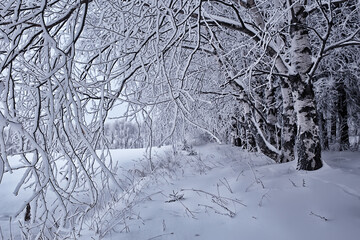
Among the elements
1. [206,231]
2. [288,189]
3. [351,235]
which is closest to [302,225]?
[351,235]

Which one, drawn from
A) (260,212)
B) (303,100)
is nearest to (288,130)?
(303,100)

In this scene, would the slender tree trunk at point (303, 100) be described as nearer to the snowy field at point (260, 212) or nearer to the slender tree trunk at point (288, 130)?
the snowy field at point (260, 212)

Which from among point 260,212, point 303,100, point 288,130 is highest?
point 303,100

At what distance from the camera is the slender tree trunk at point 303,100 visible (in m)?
3.73

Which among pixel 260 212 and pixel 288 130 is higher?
pixel 288 130

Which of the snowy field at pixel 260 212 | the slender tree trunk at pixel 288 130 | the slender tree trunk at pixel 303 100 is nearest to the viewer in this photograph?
the snowy field at pixel 260 212

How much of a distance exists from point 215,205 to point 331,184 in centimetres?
130

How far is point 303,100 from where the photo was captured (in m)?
3.89

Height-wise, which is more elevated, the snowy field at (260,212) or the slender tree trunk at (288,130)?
the slender tree trunk at (288,130)

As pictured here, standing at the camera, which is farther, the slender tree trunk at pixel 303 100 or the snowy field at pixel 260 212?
the slender tree trunk at pixel 303 100

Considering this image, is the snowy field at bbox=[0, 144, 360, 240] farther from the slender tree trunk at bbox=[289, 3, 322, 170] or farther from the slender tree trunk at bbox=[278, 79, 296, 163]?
the slender tree trunk at bbox=[278, 79, 296, 163]

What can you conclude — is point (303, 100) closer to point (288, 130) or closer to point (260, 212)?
point (288, 130)

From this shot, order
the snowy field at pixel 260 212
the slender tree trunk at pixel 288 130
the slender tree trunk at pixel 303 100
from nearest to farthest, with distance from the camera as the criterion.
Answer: the snowy field at pixel 260 212
the slender tree trunk at pixel 303 100
the slender tree trunk at pixel 288 130

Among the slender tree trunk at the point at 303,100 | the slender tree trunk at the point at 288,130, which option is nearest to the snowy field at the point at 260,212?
the slender tree trunk at the point at 303,100
